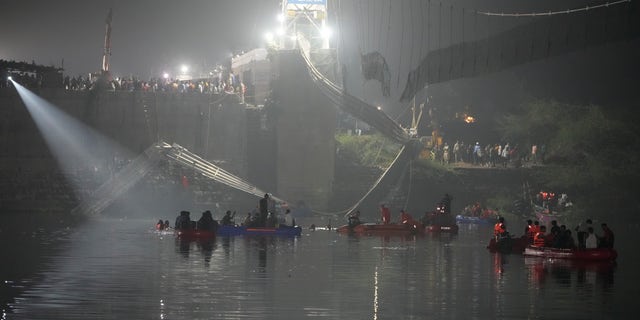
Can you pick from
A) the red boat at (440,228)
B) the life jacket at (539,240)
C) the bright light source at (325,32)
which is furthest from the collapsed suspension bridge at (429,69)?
the life jacket at (539,240)

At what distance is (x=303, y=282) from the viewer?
3281cm

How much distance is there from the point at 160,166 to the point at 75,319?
45.4 meters

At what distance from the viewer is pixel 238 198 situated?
72000mm

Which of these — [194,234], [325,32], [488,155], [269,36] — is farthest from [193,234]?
[269,36]

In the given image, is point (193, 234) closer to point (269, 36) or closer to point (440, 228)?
point (440, 228)

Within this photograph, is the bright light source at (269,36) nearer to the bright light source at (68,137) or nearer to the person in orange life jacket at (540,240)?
the bright light source at (68,137)

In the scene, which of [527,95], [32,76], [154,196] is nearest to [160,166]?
[154,196]

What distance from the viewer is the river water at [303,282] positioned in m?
27.1

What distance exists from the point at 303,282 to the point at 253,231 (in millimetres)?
18925

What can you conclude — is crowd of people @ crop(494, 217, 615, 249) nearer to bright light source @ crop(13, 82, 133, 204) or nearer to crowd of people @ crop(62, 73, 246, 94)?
A: crowd of people @ crop(62, 73, 246, 94)

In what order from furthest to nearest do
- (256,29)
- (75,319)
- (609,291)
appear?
(256,29), (609,291), (75,319)

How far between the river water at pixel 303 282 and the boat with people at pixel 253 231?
8.50 feet

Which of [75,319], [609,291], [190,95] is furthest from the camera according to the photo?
[190,95]

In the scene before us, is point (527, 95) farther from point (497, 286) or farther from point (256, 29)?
point (497, 286)
